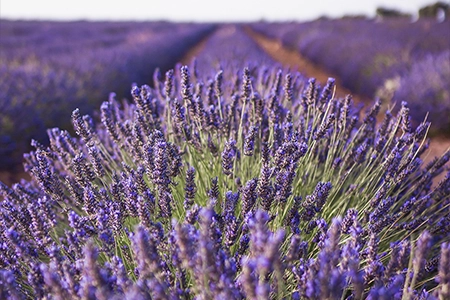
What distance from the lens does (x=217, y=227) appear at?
118 centimetres

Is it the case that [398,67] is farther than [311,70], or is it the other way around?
[311,70]

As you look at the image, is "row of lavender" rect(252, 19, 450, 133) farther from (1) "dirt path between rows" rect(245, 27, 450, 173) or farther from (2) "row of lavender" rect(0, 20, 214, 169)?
(2) "row of lavender" rect(0, 20, 214, 169)

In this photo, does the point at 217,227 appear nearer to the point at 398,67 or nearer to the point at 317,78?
the point at 398,67

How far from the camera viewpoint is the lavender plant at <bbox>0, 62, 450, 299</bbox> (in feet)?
2.75

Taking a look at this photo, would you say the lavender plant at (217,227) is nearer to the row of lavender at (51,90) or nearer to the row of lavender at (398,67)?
the row of lavender at (51,90)

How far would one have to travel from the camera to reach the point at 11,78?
16.7 ft

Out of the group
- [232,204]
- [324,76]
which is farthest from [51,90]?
[324,76]

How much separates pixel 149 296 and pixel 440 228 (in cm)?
124

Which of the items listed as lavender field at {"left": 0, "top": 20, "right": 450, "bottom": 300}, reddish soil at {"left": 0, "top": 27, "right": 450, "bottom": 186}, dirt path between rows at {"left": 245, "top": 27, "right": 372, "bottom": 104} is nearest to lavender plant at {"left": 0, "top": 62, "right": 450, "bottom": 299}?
lavender field at {"left": 0, "top": 20, "right": 450, "bottom": 300}

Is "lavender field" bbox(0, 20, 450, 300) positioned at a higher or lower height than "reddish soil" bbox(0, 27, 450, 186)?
higher

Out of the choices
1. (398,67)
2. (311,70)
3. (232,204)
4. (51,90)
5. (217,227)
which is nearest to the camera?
(217,227)

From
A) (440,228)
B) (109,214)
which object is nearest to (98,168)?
(109,214)

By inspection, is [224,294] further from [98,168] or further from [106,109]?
[106,109]

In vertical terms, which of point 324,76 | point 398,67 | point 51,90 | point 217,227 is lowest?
point 324,76
